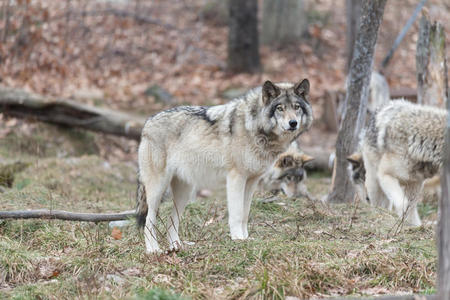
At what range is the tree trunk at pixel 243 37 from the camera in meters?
17.1

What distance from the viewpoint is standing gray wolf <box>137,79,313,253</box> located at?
21.4 ft

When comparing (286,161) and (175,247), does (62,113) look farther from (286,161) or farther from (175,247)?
(175,247)

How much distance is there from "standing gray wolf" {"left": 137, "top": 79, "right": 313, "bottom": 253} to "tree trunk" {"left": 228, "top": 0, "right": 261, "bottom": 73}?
10.7 metres

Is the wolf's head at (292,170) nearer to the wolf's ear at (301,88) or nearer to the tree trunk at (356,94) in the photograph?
the tree trunk at (356,94)

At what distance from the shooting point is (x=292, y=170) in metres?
9.85

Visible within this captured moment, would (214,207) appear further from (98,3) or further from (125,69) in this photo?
(98,3)

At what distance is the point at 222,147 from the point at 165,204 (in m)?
2.01

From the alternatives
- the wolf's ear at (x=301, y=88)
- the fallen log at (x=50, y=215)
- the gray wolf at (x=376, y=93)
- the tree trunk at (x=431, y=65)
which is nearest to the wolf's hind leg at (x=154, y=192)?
the fallen log at (x=50, y=215)

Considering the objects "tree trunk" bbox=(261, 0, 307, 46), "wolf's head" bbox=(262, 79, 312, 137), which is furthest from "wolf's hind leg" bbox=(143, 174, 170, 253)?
"tree trunk" bbox=(261, 0, 307, 46)

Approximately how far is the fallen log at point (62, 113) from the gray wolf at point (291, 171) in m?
3.87

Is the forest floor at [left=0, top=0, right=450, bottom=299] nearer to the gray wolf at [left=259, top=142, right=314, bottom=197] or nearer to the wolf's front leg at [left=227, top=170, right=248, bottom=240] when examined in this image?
the wolf's front leg at [left=227, top=170, right=248, bottom=240]

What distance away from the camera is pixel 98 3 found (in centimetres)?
1975

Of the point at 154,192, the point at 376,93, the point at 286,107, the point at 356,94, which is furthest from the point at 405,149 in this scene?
the point at 376,93

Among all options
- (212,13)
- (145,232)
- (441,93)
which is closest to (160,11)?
(212,13)
